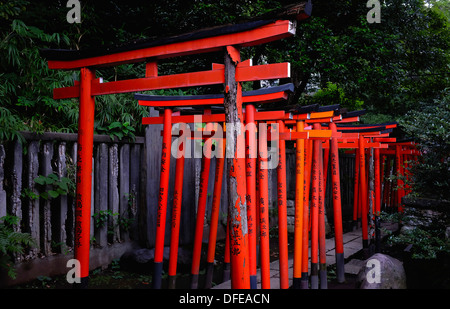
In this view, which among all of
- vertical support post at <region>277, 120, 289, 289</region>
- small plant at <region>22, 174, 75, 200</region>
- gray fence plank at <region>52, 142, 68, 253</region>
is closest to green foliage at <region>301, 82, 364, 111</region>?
vertical support post at <region>277, 120, 289, 289</region>

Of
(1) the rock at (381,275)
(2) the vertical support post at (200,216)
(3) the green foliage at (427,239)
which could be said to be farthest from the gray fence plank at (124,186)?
(3) the green foliage at (427,239)

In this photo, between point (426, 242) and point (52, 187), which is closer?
point (426, 242)

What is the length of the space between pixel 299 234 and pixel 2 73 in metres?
5.36

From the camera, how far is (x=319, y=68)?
33.2 feet

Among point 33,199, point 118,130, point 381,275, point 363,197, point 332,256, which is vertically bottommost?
point 332,256

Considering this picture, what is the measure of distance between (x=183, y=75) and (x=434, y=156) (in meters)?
3.87

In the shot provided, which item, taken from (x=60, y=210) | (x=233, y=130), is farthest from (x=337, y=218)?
(x=60, y=210)

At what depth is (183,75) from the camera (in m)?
3.50

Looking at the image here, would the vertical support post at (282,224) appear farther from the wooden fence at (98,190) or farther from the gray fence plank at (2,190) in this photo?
the gray fence plank at (2,190)

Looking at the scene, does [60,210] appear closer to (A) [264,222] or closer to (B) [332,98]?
(A) [264,222]

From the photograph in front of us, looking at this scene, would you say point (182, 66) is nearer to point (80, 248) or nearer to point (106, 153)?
point (106, 153)

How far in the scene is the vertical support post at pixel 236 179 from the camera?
10.1ft

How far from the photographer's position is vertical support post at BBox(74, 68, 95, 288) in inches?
147
